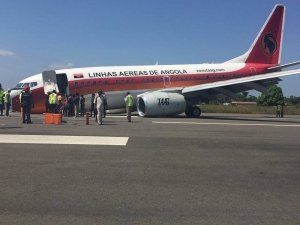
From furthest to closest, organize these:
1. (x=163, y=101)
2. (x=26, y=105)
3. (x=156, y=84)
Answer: (x=156, y=84) < (x=163, y=101) < (x=26, y=105)

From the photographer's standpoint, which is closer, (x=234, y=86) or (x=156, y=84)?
(x=234, y=86)

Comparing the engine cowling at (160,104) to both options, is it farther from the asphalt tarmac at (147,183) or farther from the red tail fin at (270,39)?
the asphalt tarmac at (147,183)

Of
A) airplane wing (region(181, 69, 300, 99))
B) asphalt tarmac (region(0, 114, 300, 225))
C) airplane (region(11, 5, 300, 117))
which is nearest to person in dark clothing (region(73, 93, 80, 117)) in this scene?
airplane (region(11, 5, 300, 117))

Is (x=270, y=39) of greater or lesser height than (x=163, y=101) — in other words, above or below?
above

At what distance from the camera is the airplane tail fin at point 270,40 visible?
107ft

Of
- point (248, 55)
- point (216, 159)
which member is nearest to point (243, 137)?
point (216, 159)

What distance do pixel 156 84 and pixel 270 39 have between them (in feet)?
33.2

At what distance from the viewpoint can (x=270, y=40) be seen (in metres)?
33.2

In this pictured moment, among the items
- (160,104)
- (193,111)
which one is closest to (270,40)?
(193,111)

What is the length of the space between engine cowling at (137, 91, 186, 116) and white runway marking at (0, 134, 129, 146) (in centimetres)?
1277

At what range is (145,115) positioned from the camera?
26672 millimetres

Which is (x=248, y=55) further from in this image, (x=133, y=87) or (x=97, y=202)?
(x=97, y=202)

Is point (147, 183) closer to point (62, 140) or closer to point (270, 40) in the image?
point (62, 140)

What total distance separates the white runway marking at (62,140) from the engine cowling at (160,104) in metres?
12.8
